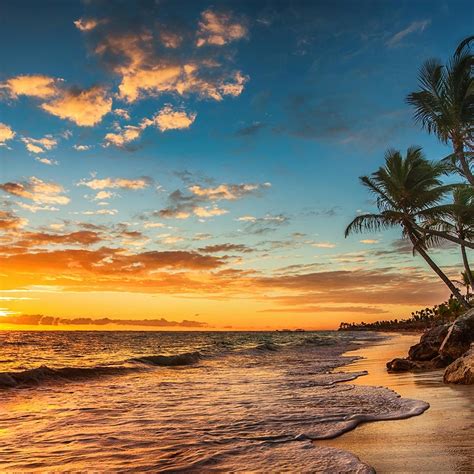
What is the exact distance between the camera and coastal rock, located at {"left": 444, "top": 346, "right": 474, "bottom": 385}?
10180 millimetres

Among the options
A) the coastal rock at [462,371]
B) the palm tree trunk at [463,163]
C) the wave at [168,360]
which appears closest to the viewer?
the coastal rock at [462,371]

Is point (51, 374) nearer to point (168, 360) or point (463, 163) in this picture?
point (168, 360)

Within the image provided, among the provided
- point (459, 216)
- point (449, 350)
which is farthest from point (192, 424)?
point (459, 216)

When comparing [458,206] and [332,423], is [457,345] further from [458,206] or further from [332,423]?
[458,206]

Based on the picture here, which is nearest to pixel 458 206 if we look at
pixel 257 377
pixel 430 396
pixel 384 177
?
pixel 384 177

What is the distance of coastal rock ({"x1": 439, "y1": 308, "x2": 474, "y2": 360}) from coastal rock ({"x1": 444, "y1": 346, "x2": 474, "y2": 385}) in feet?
13.3

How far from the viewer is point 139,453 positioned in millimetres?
5816

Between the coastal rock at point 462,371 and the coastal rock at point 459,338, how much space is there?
4053 mm

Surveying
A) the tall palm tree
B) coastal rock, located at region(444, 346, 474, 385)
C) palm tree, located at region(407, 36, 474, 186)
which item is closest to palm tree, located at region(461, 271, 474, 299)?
the tall palm tree

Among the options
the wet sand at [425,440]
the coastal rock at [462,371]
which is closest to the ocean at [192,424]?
the wet sand at [425,440]

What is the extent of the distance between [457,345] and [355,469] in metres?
12.2

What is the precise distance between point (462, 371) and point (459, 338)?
196 inches

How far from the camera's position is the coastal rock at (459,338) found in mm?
14703

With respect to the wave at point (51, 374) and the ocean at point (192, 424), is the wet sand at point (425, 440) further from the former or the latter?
the wave at point (51, 374)
